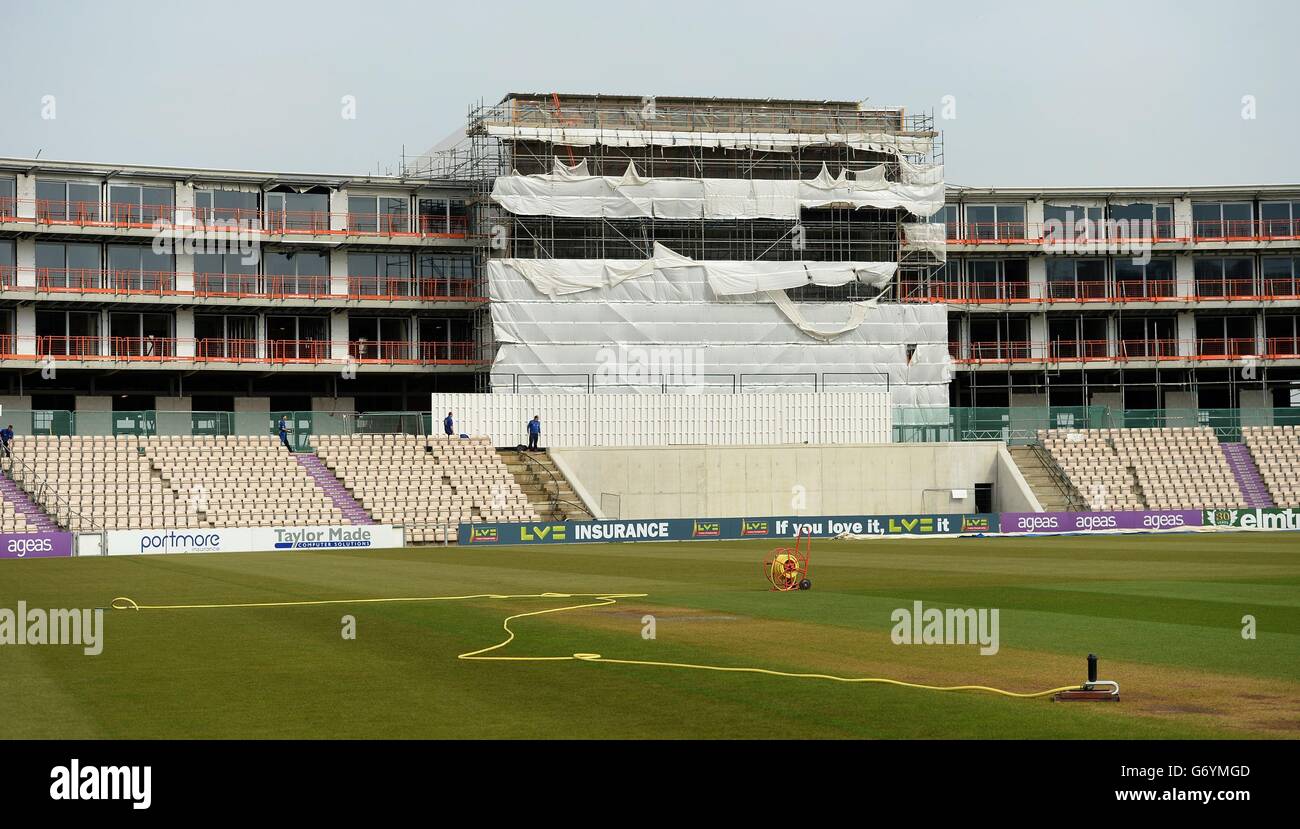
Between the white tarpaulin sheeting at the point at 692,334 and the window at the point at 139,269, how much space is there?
1639 centimetres

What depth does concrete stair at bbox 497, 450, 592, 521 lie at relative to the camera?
59.0 metres

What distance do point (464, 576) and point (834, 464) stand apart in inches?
1278

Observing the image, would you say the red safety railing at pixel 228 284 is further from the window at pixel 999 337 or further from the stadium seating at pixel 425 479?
the window at pixel 999 337

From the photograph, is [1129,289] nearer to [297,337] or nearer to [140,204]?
[297,337]

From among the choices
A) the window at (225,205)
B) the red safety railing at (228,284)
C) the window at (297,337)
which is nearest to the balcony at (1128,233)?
the window at (297,337)

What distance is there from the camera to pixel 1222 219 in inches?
3253

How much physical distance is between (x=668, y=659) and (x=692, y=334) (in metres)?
53.7

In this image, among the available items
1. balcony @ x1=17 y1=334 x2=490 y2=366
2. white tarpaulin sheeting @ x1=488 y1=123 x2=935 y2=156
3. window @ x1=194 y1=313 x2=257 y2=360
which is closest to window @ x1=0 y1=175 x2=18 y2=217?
balcony @ x1=17 y1=334 x2=490 y2=366

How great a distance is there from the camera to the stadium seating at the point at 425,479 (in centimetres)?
5697

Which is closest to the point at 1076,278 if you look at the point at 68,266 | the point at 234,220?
the point at 234,220

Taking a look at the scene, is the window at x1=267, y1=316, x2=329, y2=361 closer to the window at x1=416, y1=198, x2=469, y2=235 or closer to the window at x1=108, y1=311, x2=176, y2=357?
the window at x1=108, y1=311, x2=176, y2=357
